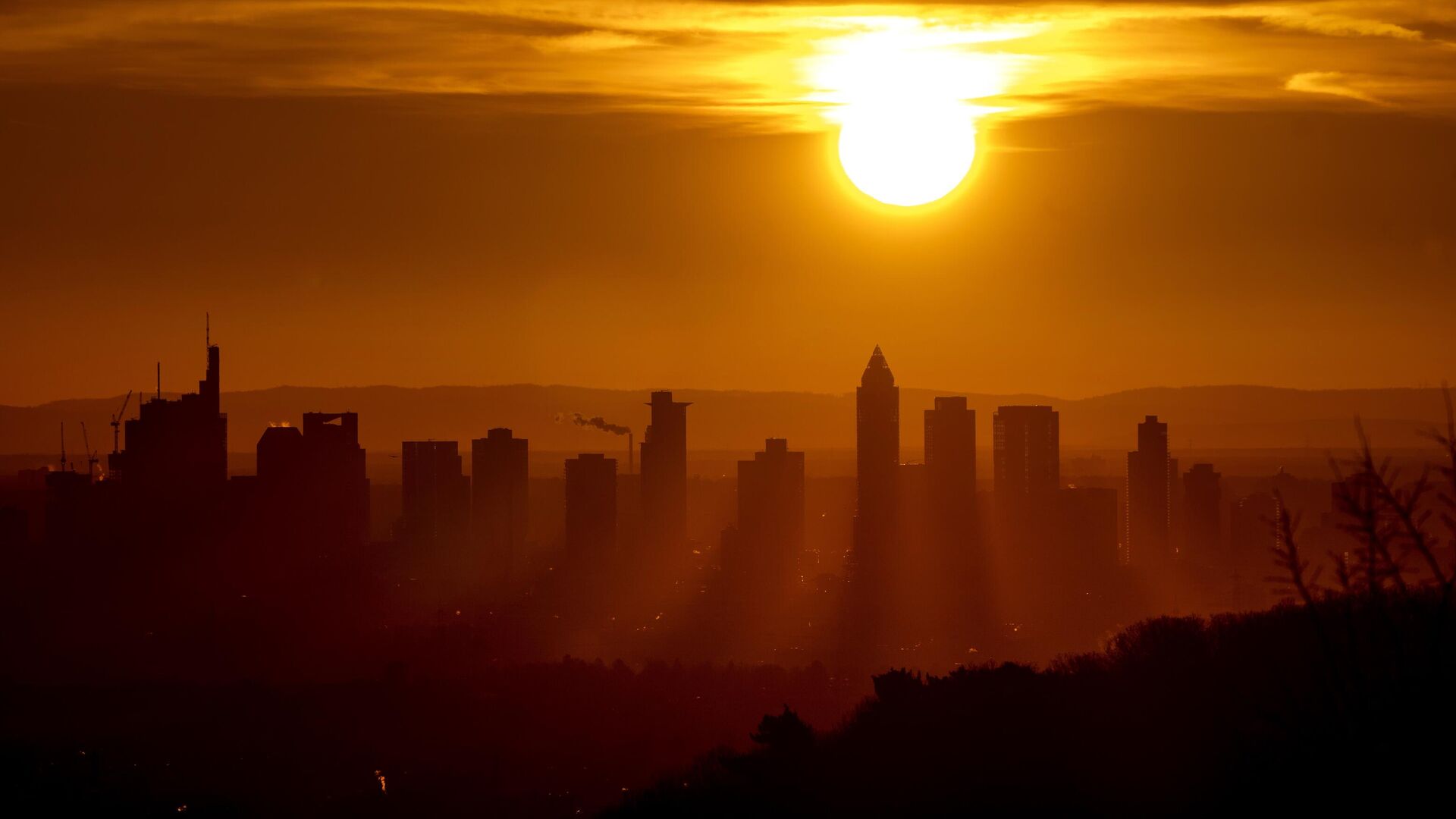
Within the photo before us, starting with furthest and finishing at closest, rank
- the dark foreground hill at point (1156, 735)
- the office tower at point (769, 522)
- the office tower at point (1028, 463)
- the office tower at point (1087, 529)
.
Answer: the office tower at point (769, 522), the office tower at point (1028, 463), the office tower at point (1087, 529), the dark foreground hill at point (1156, 735)

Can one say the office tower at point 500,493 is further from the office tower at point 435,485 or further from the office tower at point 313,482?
the office tower at point 313,482

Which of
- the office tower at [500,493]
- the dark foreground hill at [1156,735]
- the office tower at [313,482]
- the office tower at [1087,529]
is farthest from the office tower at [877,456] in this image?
the dark foreground hill at [1156,735]

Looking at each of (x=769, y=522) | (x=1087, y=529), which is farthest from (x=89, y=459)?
(x=1087, y=529)

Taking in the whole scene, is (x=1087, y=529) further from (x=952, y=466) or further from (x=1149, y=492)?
(x=952, y=466)

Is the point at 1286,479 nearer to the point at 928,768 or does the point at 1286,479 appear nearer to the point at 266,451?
the point at 266,451

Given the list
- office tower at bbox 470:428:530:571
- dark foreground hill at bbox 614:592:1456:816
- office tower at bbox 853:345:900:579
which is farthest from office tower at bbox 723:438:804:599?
dark foreground hill at bbox 614:592:1456:816

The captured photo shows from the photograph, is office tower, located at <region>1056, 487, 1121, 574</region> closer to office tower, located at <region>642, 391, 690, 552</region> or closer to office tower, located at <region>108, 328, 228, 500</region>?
office tower, located at <region>642, 391, 690, 552</region>

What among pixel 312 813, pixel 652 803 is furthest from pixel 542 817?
pixel 652 803
